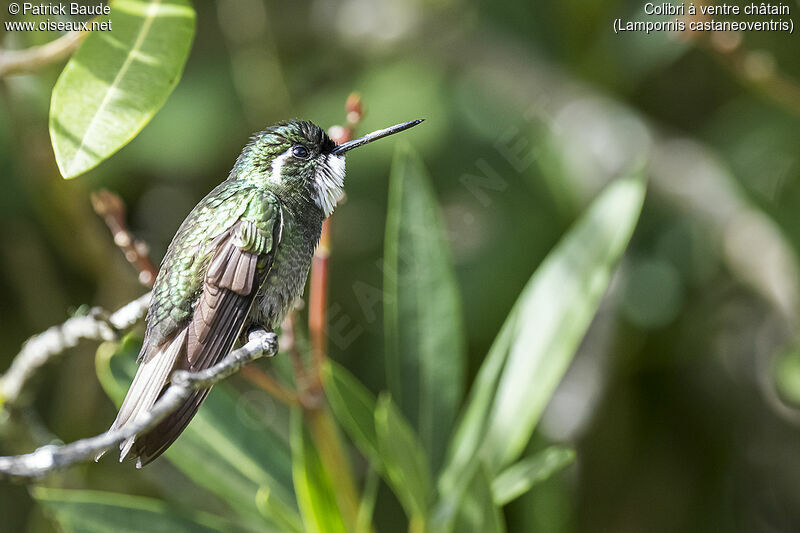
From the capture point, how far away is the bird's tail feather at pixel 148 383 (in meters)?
1.09

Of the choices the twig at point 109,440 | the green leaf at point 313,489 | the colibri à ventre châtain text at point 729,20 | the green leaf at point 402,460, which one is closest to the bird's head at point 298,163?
the twig at point 109,440

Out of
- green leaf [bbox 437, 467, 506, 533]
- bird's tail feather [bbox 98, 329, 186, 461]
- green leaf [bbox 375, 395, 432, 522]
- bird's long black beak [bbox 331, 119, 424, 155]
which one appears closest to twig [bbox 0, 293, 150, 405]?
bird's tail feather [bbox 98, 329, 186, 461]

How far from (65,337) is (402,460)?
694mm

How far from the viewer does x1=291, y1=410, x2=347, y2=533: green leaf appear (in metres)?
1.92

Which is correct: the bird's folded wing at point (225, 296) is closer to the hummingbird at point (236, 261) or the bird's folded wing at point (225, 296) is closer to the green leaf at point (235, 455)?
the hummingbird at point (236, 261)

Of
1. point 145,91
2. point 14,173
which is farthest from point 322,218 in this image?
point 14,173

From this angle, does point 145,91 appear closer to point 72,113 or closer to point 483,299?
point 72,113

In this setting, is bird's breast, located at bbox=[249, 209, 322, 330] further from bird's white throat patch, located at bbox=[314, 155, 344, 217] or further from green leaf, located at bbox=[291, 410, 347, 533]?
green leaf, located at bbox=[291, 410, 347, 533]

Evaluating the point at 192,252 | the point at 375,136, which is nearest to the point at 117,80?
the point at 192,252

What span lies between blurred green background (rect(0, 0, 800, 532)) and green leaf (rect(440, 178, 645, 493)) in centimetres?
102

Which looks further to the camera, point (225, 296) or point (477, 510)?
point (477, 510)

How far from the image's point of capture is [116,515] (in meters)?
2.00

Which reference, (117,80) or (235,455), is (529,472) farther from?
(117,80)

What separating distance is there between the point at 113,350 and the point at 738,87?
115 inches
